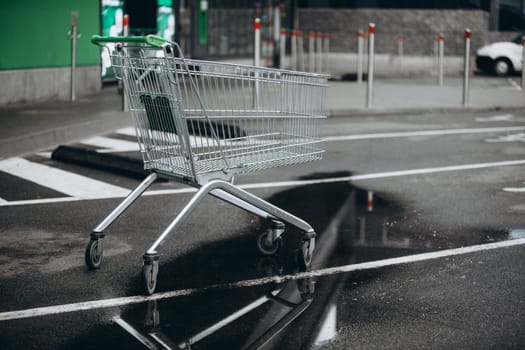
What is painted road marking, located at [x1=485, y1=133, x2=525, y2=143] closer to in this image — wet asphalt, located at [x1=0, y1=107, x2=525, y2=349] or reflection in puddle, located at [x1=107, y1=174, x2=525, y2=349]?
wet asphalt, located at [x1=0, y1=107, x2=525, y2=349]

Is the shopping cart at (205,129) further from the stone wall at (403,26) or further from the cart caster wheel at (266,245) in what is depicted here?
the stone wall at (403,26)

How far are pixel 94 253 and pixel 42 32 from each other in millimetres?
10871

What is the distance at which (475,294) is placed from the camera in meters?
5.31

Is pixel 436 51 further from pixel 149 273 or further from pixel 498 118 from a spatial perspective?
pixel 149 273

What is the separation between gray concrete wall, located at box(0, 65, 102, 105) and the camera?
1491cm

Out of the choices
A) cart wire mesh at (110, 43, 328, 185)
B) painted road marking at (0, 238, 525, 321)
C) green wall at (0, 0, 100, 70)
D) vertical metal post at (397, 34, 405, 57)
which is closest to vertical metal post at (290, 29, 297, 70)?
vertical metal post at (397, 34, 405, 57)

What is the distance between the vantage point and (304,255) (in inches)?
231

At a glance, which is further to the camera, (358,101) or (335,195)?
(358,101)

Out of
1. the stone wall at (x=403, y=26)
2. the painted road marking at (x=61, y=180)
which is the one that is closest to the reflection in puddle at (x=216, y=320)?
the painted road marking at (x=61, y=180)

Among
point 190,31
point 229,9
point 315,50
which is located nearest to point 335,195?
point 190,31

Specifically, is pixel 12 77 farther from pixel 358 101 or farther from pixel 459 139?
pixel 459 139

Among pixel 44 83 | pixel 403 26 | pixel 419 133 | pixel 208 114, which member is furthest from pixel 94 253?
pixel 403 26

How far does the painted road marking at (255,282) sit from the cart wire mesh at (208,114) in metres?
0.69

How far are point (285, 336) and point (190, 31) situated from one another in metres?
18.6
